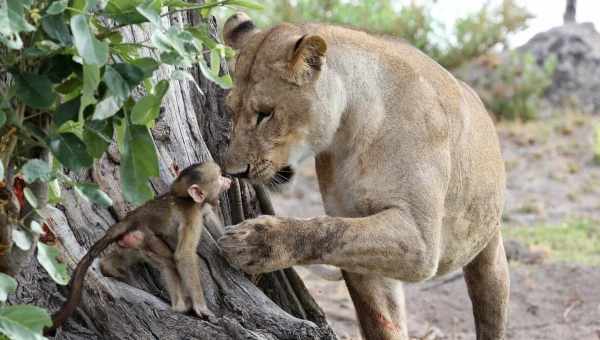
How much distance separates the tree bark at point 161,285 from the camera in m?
3.80

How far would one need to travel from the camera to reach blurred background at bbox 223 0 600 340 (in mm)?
8148

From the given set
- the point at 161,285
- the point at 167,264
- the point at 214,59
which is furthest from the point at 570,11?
the point at 214,59

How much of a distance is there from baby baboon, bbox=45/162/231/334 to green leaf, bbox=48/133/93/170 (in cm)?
97

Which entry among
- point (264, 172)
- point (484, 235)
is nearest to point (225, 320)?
point (264, 172)

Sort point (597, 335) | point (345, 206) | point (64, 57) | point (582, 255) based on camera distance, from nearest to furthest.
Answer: point (64, 57), point (345, 206), point (597, 335), point (582, 255)

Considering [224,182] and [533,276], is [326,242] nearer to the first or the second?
[224,182]

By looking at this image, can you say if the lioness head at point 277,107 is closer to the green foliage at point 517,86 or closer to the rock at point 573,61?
the green foliage at point 517,86

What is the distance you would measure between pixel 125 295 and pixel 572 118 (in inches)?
499

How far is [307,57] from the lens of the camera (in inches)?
169

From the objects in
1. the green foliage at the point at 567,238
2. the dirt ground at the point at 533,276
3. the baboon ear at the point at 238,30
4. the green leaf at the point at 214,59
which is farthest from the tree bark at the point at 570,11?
the green leaf at the point at 214,59

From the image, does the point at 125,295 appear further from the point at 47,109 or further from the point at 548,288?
the point at 548,288

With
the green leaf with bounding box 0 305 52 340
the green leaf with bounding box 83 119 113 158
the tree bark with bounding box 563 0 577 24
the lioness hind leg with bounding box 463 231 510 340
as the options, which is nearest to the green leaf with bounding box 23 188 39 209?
the green leaf with bounding box 83 119 113 158

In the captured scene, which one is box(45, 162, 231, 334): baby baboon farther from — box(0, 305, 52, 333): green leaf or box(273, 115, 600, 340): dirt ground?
box(273, 115, 600, 340): dirt ground

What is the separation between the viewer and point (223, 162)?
440 cm
